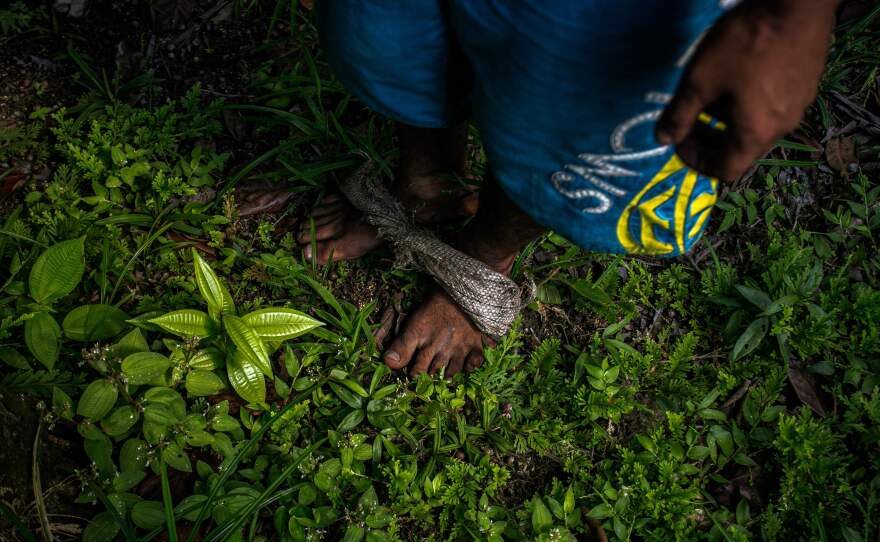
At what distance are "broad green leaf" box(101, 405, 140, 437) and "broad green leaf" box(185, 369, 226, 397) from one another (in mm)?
161

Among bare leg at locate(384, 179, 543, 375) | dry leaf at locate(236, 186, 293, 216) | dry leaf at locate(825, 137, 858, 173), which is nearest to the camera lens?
bare leg at locate(384, 179, 543, 375)

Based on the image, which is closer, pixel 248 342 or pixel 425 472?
pixel 248 342

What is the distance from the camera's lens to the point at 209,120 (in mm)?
2252

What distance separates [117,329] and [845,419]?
2456mm

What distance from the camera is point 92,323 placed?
5.61ft

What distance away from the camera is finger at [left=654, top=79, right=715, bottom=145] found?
27.3 inches

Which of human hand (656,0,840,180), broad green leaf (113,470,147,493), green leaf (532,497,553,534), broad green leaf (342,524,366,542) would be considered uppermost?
human hand (656,0,840,180)

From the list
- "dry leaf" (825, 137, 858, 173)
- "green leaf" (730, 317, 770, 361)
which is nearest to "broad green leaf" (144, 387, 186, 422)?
"green leaf" (730, 317, 770, 361)

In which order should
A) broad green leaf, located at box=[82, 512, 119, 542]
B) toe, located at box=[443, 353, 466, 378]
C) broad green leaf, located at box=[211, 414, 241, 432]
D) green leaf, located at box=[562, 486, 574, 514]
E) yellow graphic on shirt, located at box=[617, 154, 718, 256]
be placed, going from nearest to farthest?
yellow graphic on shirt, located at box=[617, 154, 718, 256], broad green leaf, located at box=[82, 512, 119, 542], broad green leaf, located at box=[211, 414, 241, 432], green leaf, located at box=[562, 486, 574, 514], toe, located at box=[443, 353, 466, 378]

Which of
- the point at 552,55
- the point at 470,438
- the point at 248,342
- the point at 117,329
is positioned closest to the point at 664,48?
the point at 552,55

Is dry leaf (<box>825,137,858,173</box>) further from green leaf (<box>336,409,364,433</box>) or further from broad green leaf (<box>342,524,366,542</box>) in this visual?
broad green leaf (<box>342,524,366,542</box>)

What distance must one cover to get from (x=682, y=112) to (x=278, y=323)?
1353 millimetres

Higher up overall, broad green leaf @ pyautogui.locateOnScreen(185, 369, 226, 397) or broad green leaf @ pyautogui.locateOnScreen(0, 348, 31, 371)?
broad green leaf @ pyautogui.locateOnScreen(0, 348, 31, 371)

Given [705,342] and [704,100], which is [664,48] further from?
[705,342]
